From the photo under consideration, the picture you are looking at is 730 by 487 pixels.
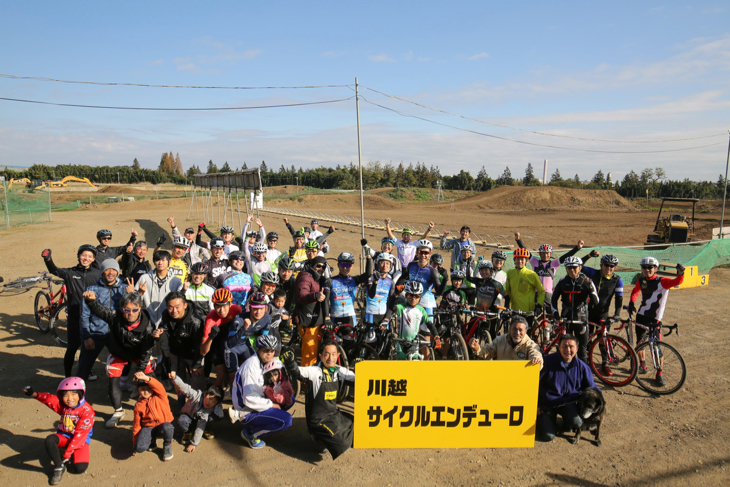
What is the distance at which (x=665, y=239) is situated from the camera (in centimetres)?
2569

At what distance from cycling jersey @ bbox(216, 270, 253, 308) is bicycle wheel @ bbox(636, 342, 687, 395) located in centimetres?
644

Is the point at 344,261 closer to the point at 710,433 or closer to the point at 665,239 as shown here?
the point at 710,433

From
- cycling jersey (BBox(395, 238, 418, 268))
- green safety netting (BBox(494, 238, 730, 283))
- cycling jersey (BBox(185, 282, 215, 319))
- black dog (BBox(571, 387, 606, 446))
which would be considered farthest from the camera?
green safety netting (BBox(494, 238, 730, 283))

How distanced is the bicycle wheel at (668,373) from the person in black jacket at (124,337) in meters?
7.17

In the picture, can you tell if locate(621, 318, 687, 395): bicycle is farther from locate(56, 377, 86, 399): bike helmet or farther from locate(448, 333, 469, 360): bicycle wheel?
locate(56, 377, 86, 399): bike helmet

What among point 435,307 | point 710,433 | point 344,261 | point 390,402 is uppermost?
point 344,261

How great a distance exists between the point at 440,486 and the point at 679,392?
4.52 m

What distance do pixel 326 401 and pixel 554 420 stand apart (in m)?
Answer: 2.92

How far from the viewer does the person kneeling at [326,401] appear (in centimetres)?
484

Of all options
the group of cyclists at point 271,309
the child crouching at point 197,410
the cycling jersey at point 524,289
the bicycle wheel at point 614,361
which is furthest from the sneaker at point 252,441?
the bicycle wheel at point 614,361

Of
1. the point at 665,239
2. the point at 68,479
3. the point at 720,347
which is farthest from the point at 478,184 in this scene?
the point at 68,479

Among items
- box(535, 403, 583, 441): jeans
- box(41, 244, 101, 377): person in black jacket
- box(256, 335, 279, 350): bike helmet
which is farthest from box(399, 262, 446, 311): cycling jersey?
box(41, 244, 101, 377): person in black jacket

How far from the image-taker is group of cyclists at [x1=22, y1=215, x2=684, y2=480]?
17.2ft

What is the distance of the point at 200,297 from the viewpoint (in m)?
6.40
